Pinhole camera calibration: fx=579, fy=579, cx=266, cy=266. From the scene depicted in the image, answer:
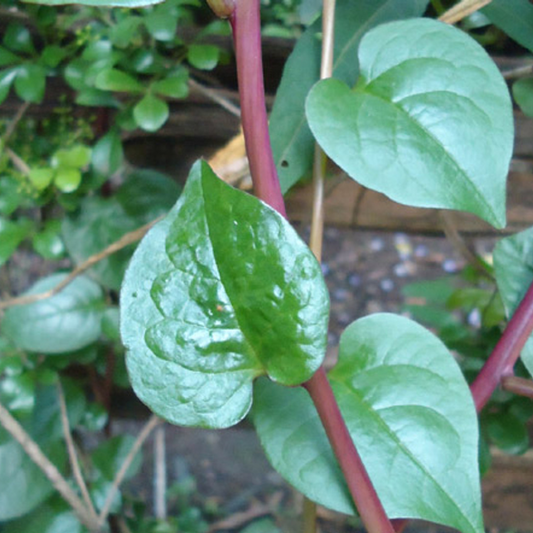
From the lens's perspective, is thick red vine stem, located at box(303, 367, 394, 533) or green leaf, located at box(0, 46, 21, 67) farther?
green leaf, located at box(0, 46, 21, 67)

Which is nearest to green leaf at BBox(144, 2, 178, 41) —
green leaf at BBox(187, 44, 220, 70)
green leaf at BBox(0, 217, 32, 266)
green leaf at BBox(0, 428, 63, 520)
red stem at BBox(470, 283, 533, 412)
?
green leaf at BBox(187, 44, 220, 70)

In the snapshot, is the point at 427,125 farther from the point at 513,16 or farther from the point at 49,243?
the point at 49,243

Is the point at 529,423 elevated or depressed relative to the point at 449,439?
A: depressed

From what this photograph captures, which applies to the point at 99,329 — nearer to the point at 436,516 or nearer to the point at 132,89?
the point at 132,89

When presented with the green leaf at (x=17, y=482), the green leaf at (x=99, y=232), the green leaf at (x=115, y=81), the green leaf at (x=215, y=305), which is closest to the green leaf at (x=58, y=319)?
the green leaf at (x=99, y=232)

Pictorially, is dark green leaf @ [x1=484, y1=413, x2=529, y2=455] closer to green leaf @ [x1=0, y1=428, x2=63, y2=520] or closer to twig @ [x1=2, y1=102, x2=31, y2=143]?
green leaf @ [x1=0, y1=428, x2=63, y2=520]

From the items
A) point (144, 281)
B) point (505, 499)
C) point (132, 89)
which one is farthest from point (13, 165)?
point (505, 499)
